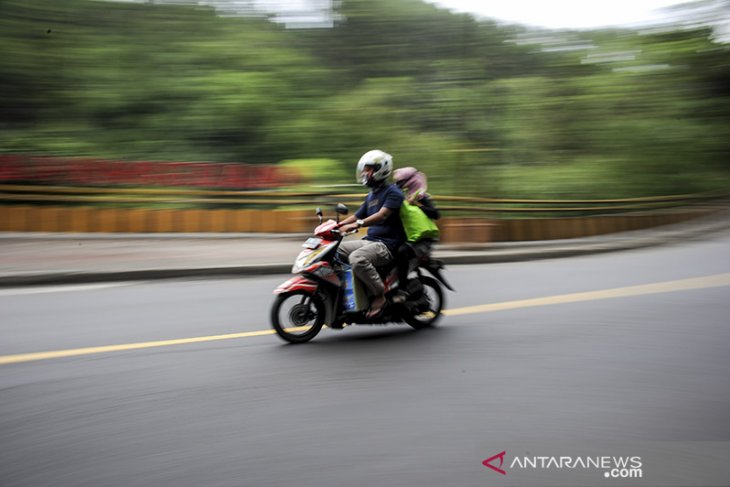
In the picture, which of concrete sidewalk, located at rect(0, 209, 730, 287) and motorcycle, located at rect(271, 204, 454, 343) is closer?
motorcycle, located at rect(271, 204, 454, 343)

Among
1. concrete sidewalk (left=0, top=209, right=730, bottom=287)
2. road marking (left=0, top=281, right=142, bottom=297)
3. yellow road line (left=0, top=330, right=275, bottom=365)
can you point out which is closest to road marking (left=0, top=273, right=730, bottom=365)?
yellow road line (left=0, top=330, right=275, bottom=365)

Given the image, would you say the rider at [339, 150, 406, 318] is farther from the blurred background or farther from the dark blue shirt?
the blurred background

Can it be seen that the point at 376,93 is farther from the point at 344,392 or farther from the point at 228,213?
the point at 344,392

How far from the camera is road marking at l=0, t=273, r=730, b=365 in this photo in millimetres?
6289

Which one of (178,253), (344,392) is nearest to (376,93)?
(178,253)

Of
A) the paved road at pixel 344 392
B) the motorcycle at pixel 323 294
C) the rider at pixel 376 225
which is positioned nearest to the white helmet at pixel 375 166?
the rider at pixel 376 225

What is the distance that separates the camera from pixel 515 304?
904 centimetres

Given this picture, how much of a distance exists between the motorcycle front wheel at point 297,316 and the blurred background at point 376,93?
1121 cm

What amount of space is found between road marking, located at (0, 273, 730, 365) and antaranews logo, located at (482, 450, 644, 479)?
139 inches

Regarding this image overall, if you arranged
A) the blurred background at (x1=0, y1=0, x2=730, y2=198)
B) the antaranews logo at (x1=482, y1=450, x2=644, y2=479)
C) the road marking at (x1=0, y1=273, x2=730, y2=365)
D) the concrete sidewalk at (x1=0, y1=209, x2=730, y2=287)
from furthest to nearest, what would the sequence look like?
1. the blurred background at (x1=0, y1=0, x2=730, y2=198)
2. the concrete sidewalk at (x1=0, y1=209, x2=730, y2=287)
3. the road marking at (x1=0, y1=273, x2=730, y2=365)
4. the antaranews logo at (x1=482, y1=450, x2=644, y2=479)

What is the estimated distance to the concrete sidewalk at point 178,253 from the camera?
11.0 m

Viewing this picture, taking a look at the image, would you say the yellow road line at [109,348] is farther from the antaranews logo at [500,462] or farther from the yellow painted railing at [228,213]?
the yellow painted railing at [228,213]

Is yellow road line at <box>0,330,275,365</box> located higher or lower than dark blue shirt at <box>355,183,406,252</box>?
lower

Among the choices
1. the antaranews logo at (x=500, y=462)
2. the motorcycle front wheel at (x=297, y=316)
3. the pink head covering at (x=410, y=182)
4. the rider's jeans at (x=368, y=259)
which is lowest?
the antaranews logo at (x=500, y=462)
